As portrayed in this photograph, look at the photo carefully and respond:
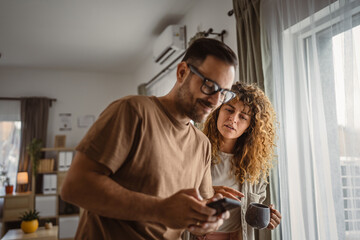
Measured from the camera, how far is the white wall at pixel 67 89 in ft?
19.2

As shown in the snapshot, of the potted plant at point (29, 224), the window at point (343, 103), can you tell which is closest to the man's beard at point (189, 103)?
the window at point (343, 103)

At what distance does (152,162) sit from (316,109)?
47.7 inches

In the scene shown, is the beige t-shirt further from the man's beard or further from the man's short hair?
the man's short hair

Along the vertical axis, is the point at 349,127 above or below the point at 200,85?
below

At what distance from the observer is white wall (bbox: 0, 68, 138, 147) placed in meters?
5.84

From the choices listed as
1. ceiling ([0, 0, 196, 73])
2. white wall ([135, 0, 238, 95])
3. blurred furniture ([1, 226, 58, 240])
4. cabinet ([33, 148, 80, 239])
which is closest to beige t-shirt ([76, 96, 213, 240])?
white wall ([135, 0, 238, 95])

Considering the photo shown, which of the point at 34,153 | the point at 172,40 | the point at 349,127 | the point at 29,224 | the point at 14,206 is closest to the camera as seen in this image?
the point at 349,127

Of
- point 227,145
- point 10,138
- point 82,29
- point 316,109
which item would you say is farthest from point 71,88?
point 316,109

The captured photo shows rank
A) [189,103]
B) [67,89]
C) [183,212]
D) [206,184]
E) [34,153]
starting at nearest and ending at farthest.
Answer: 1. [183,212]
2. [189,103]
3. [206,184]
4. [34,153]
5. [67,89]

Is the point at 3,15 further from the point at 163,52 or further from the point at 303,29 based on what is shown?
the point at 303,29

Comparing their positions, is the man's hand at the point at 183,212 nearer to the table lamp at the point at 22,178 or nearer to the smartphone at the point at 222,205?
the smartphone at the point at 222,205

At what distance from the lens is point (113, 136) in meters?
0.86

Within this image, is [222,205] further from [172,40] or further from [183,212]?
[172,40]

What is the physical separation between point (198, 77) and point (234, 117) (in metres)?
0.76
